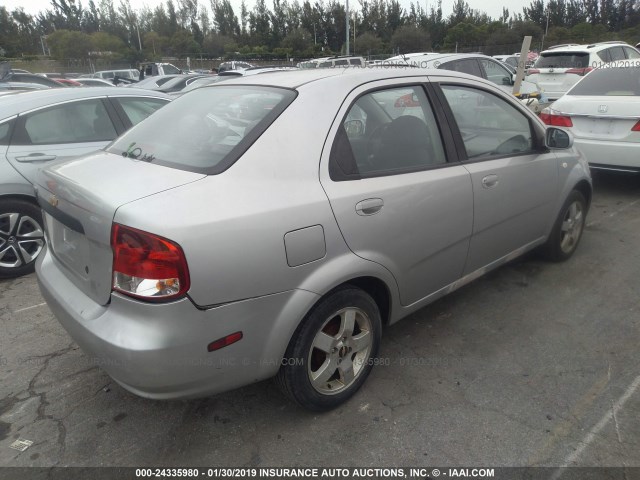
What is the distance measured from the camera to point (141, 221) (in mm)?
1839

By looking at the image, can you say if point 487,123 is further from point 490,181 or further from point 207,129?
point 207,129

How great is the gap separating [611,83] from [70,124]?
615 cm

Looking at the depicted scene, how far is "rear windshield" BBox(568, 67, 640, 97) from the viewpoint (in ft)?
19.0

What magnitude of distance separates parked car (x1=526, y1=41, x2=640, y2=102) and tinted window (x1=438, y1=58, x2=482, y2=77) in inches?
151

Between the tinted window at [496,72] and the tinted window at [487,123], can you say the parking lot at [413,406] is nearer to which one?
the tinted window at [487,123]

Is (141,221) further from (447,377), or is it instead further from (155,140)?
(447,377)

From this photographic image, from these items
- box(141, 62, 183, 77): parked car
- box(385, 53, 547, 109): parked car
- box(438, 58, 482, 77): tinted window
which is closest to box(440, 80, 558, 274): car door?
box(385, 53, 547, 109): parked car

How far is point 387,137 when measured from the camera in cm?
266

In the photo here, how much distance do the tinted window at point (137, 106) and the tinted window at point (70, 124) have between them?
0.21 metres

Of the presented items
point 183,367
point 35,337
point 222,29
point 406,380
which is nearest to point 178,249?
point 183,367

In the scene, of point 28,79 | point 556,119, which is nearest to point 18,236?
point 556,119

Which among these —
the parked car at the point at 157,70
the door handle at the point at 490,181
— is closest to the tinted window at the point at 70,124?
the door handle at the point at 490,181

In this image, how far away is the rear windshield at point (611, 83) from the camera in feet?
19.0

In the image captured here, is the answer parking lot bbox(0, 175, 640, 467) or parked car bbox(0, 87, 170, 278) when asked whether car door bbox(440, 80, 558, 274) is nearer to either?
parking lot bbox(0, 175, 640, 467)
